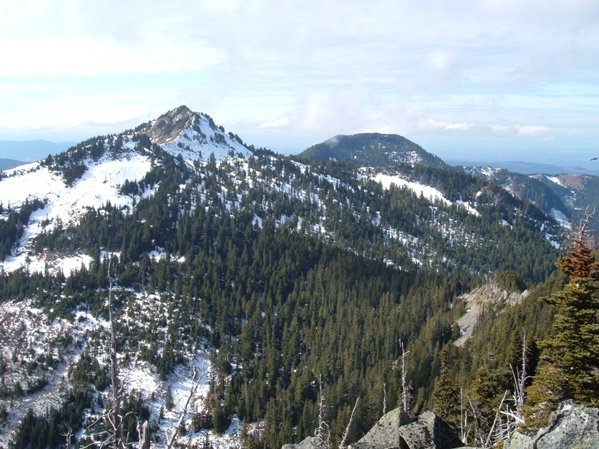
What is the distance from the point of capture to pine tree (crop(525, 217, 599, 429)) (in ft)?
63.7

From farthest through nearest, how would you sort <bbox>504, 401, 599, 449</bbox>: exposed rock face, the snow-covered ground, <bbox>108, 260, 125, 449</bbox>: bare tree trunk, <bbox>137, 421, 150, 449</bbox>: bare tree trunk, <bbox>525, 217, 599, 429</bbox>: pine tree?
the snow-covered ground < <bbox>525, 217, 599, 429</bbox>: pine tree < <bbox>504, 401, 599, 449</bbox>: exposed rock face < <bbox>108, 260, 125, 449</bbox>: bare tree trunk < <bbox>137, 421, 150, 449</bbox>: bare tree trunk

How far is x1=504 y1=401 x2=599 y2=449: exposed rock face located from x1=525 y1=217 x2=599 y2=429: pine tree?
376 inches

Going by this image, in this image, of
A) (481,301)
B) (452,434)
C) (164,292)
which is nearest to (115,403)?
(452,434)

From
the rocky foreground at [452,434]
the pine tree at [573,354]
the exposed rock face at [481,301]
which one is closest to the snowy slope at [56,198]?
the exposed rock face at [481,301]

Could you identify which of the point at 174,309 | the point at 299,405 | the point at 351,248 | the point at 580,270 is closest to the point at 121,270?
the point at 174,309

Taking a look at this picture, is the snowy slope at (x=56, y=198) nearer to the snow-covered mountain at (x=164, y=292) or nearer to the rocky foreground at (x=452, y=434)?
the snow-covered mountain at (x=164, y=292)

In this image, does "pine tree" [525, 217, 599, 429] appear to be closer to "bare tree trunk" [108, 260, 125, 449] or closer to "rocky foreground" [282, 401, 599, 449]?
"rocky foreground" [282, 401, 599, 449]

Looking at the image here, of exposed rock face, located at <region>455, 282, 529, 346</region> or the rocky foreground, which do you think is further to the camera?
exposed rock face, located at <region>455, 282, 529, 346</region>

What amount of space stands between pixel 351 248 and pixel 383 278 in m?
46.4

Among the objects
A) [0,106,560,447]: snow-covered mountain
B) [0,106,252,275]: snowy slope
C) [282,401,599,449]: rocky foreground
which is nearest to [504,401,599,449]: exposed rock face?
[282,401,599,449]: rocky foreground

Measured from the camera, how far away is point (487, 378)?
33.8 m

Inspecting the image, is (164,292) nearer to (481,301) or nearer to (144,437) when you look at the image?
(481,301)

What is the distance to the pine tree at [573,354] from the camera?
63.7 ft

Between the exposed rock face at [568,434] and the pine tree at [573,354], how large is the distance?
9.56 metres
